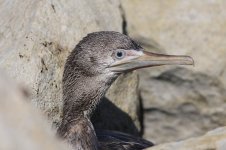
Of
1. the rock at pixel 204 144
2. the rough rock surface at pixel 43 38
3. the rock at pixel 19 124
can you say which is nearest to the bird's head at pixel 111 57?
the rough rock surface at pixel 43 38

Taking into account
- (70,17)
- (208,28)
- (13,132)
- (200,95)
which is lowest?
(200,95)

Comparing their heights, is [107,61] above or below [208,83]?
above

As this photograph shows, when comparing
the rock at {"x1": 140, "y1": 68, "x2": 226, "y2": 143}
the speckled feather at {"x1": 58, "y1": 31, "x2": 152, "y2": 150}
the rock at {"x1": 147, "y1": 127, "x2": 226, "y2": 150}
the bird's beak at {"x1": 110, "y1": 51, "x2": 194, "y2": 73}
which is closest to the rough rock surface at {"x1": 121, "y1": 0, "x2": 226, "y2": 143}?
the rock at {"x1": 140, "y1": 68, "x2": 226, "y2": 143}

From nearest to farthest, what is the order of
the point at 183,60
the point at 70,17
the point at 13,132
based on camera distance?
the point at 13,132, the point at 183,60, the point at 70,17

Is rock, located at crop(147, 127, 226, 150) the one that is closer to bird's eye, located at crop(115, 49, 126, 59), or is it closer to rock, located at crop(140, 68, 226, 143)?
bird's eye, located at crop(115, 49, 126, 59)

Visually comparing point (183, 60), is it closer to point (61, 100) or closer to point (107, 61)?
point (107, 61)

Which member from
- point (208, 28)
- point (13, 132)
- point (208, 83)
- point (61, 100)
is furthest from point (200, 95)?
point (13, 132)
